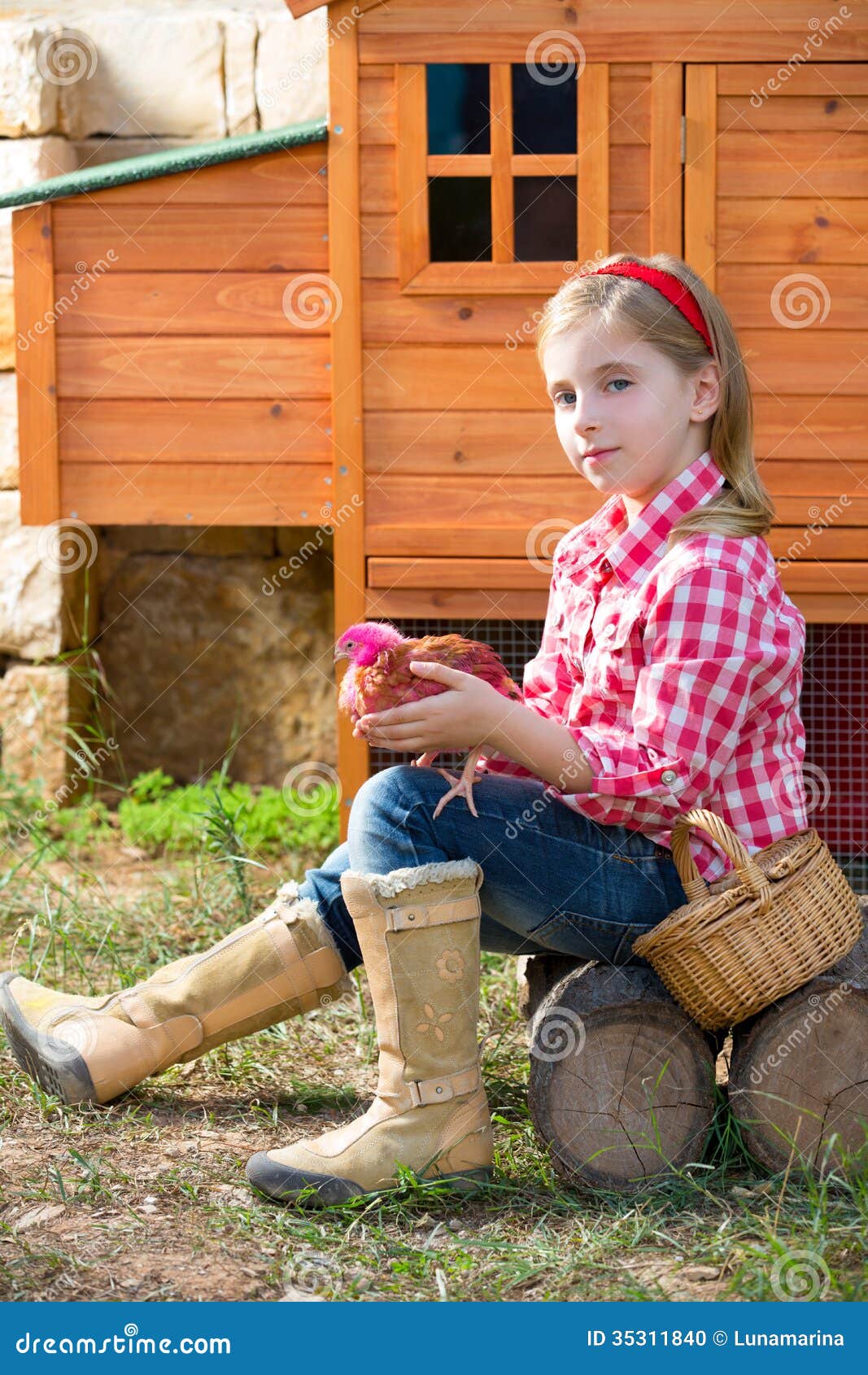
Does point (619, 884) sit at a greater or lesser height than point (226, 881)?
greater

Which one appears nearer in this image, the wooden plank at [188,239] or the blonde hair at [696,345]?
the blonde hair at [696,345]

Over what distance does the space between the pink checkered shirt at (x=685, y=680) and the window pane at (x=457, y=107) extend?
4.52 ft

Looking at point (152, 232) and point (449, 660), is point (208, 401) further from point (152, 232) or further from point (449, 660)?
point (449, 660)

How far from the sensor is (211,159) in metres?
3.21

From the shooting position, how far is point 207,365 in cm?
329

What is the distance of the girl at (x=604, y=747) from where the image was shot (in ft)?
6.26

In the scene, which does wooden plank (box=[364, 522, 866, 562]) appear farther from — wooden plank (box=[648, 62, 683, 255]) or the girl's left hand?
the girl's left hand

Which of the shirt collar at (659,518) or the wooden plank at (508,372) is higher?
the wooden plank at (508,372)

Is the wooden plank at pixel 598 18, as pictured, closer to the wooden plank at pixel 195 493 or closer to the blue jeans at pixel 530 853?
the wooden plank at pixel 195 493

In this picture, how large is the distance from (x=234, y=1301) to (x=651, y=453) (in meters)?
1.27

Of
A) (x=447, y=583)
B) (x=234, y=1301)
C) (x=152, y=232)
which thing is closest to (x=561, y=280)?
(x=447, y=583)

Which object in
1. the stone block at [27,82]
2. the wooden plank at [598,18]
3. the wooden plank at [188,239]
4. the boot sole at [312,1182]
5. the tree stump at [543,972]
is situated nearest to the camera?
the boot sole at [312,1182]

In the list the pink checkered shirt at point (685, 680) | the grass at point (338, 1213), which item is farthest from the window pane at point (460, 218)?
the grass at point (338, 1213)

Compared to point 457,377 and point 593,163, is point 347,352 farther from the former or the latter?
point 593,163
